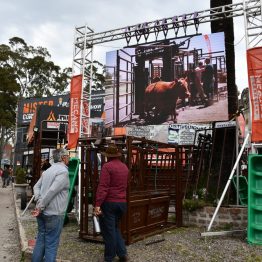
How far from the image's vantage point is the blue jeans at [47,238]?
17.3 ft

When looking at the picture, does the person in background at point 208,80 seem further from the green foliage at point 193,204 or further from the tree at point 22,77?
the tree at point 22,77

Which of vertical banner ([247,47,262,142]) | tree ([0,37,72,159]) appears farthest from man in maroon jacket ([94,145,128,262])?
tree ([0,37,72,159])

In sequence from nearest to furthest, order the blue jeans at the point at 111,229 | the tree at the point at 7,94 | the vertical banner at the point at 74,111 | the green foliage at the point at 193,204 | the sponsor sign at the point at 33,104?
the blue jeans at the point at 111,229
the green foliage at the point at 193,204
the vertical banner at the point at 74,111
the tree at the point at 7,94
the sponsor sign at the point at 33,104

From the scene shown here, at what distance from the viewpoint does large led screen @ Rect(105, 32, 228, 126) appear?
→ 11555 mm

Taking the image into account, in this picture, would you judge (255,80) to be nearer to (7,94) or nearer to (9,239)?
(9,239)

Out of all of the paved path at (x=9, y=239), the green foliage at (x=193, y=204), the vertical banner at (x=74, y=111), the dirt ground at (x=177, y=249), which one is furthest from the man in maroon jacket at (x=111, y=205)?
the vertical banner at (x=74, y=111)

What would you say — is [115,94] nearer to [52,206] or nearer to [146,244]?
[146,244]

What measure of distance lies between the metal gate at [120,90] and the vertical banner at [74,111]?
122cm

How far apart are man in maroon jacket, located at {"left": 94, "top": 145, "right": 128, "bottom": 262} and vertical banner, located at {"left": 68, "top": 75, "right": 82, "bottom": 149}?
6.80m

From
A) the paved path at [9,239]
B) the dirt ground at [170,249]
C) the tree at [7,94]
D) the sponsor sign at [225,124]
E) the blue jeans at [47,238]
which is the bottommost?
the paved path at [9,239]

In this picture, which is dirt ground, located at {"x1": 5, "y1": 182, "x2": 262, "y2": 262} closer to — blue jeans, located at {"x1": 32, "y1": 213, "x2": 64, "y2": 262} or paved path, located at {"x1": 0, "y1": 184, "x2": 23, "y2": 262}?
paved path, located at {"x1": 0, "y1": 184, "x2": 23, "y2": 262}

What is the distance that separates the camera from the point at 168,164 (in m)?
9.38

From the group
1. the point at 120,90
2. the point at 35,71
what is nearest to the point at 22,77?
the point at 35,71

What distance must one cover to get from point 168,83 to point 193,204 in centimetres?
524
